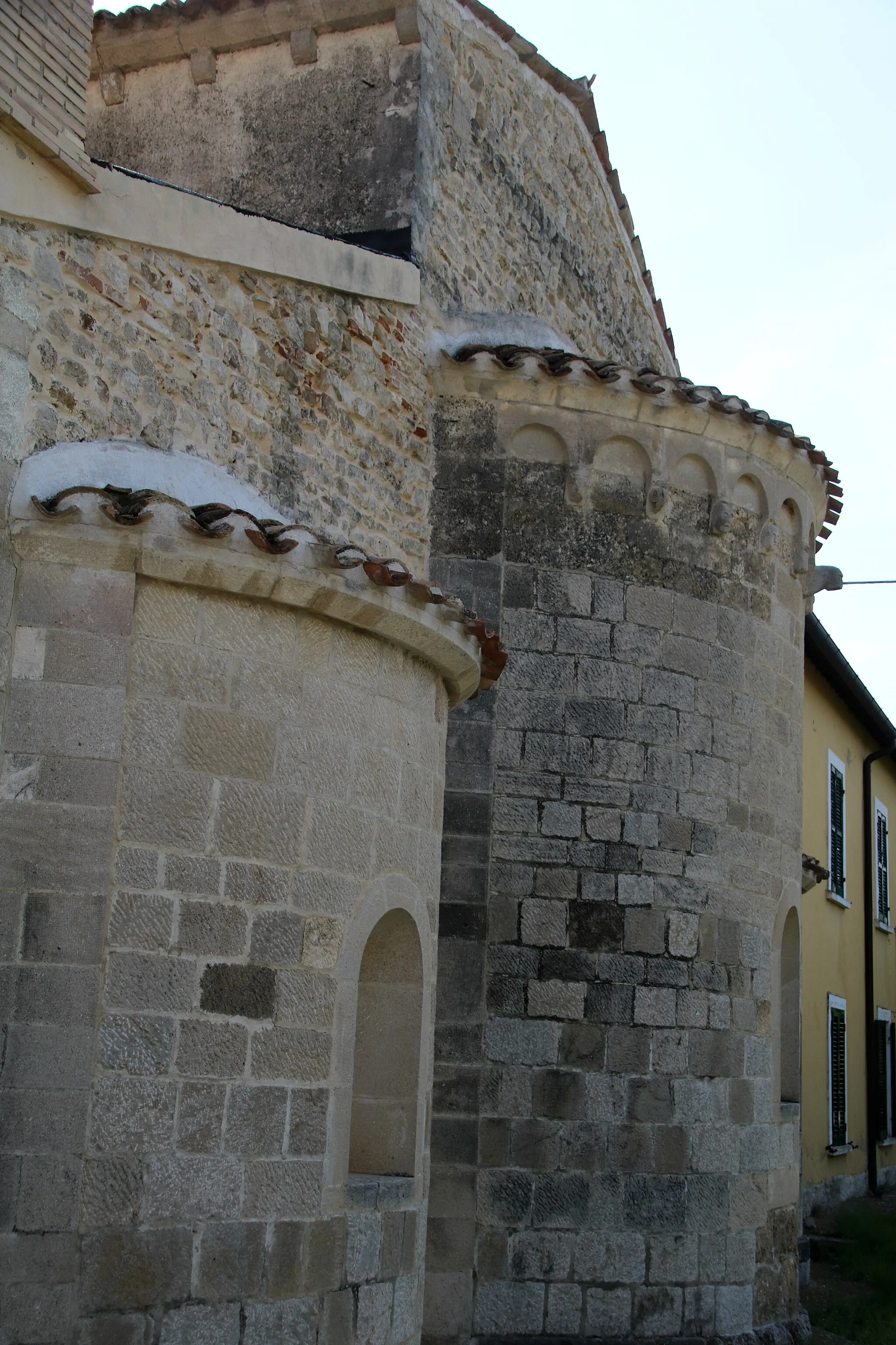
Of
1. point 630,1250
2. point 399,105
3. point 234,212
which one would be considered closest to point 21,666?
point 234,212

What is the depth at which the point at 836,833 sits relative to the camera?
14992 mm

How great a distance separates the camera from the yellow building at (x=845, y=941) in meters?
13.4

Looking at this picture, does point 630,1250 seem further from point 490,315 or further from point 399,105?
point 399,105

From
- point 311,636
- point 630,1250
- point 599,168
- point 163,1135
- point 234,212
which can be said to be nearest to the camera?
point 163,1135

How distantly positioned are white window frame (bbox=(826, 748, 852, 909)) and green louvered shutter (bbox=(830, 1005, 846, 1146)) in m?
1.09

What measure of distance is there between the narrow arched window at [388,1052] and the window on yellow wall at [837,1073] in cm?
928

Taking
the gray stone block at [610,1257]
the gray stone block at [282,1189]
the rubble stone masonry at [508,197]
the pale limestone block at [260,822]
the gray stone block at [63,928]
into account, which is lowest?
the gray stone block at [610,1257]

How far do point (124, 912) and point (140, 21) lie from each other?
6859 millimetres

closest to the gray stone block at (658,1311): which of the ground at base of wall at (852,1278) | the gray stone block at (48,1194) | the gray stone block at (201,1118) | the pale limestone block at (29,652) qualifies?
the ground at base of wall at (852,1278)

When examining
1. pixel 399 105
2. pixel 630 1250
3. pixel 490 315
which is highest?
pixel 399 105

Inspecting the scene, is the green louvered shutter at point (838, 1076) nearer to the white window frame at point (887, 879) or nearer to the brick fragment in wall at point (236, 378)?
the white window frame at point (887, 879)

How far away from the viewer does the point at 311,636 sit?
5.24 metres

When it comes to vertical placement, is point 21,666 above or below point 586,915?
above

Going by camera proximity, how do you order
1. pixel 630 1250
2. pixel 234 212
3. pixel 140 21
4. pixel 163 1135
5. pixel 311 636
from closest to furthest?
pixel 163 1135
pixel 311 636
pixel 234 212
pixel 630 1250
pixel 140 21
